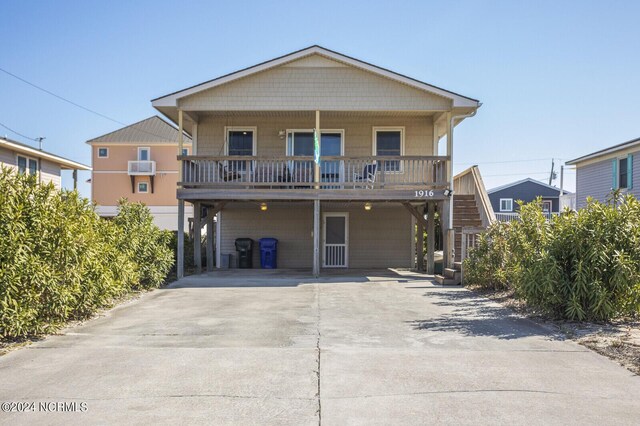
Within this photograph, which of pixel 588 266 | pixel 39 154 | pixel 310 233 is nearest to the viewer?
pixel 588 266

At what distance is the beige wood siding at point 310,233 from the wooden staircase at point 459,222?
201 cm

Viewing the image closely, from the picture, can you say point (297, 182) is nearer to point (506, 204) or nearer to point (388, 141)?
point (388, 141)

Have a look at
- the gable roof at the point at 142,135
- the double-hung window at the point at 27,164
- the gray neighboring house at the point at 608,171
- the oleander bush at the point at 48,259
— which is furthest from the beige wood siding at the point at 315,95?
the gable roof at the point at 142,135

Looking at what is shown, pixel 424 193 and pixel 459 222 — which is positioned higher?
pixel 424 193

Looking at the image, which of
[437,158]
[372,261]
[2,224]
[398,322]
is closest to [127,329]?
[2,224]

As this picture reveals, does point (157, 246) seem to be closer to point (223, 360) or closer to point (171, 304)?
point (171, 304)

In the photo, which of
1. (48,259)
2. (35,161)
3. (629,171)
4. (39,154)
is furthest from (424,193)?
(35,161)

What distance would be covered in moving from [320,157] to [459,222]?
4.70 meters

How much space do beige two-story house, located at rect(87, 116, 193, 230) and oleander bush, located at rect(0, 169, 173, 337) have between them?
95.9 feet

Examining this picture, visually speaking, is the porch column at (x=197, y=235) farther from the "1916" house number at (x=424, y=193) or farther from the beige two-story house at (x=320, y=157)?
the "1916" house number at (x=424, y=193)

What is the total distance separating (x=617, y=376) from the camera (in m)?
4.81

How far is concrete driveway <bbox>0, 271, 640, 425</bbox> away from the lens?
3912 mm

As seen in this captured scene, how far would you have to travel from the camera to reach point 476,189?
15.2 m

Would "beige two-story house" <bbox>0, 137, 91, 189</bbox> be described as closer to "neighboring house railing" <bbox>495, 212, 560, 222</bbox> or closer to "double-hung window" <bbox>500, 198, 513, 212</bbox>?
"neighboring house railing" <bbox>495, 212, 560, 222</bbox>
